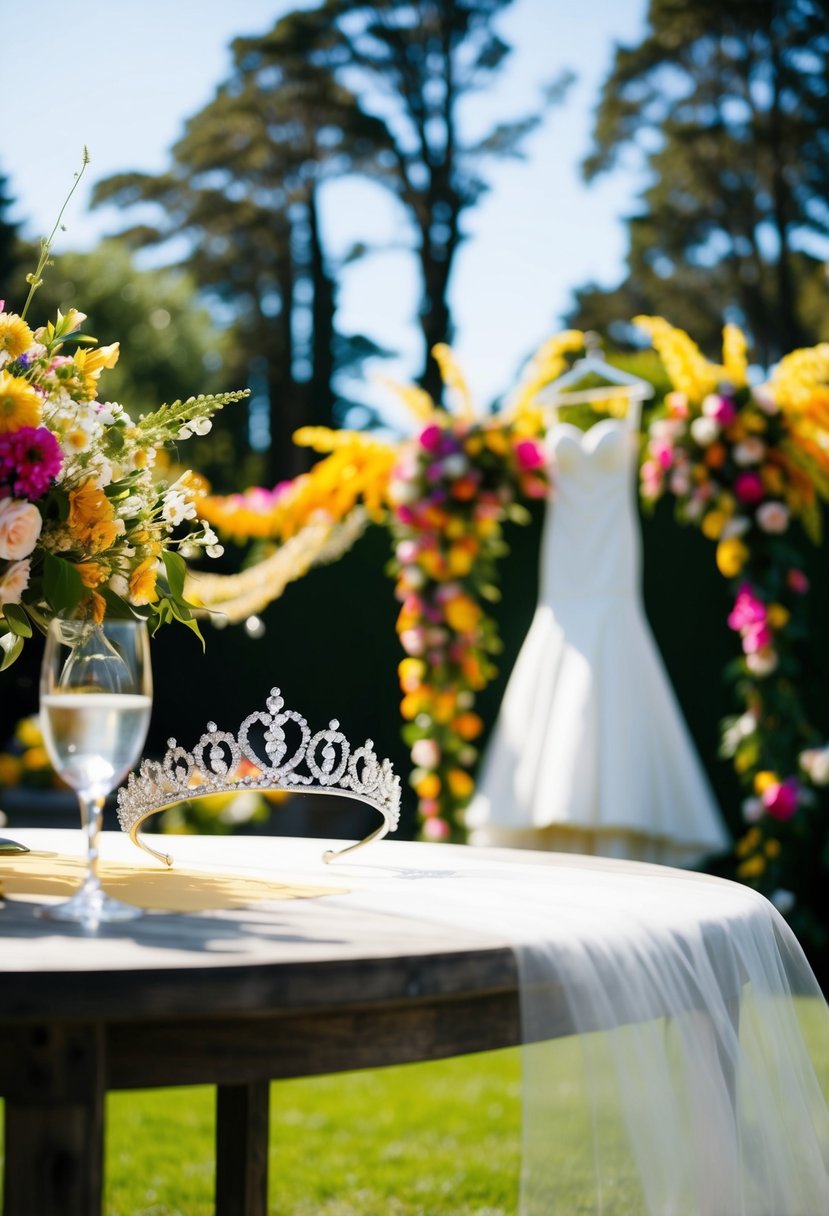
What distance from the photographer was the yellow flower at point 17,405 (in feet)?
4.28

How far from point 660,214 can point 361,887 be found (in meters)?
16.5

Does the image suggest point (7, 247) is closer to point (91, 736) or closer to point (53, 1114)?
point (91, 736)

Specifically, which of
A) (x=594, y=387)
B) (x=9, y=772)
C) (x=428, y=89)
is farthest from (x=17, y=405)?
(x=428, y=89)

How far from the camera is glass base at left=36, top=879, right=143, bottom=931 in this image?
107 cm

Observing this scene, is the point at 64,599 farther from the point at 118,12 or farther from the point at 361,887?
the point at 118,12

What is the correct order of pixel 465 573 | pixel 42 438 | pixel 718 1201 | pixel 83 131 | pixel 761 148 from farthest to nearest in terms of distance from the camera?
pixel 83 131 < pixel 761 148 < pixel 465 573 < pixel 42 438 < pixel 718 1201

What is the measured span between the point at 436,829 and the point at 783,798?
1.32 m

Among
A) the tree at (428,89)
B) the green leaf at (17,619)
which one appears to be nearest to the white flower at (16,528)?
the green leaf at (17,619)

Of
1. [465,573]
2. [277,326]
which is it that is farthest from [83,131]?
[465,573]

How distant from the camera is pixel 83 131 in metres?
17.8

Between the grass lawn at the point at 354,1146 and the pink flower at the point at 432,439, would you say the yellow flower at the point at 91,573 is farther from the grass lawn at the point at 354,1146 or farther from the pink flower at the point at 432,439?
the pink flower at the point at 432,439

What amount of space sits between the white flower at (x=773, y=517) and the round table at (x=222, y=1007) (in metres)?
3.58

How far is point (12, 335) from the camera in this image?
55.6 inches

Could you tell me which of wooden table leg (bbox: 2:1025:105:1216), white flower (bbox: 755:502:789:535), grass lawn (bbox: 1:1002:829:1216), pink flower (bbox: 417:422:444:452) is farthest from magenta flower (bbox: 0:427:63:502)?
pink flower (bbox: 417:422:444:452)
